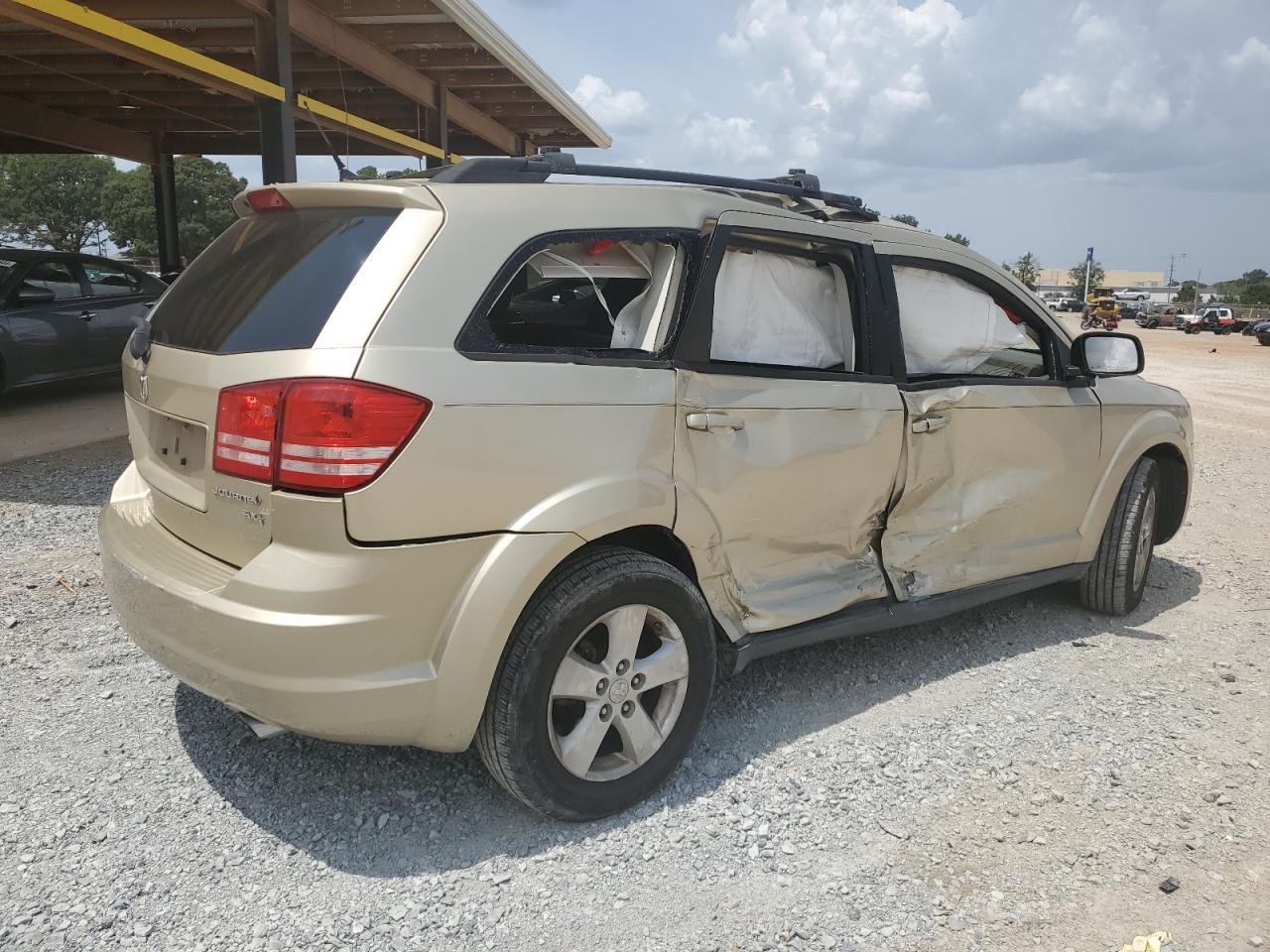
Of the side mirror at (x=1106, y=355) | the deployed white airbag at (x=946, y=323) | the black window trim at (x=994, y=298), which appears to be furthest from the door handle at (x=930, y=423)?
the side mirror at (x=1106, y=355)

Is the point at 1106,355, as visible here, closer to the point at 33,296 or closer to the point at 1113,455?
the point at 1113,455

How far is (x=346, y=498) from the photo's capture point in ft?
7.46

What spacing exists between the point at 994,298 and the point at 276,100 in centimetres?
832

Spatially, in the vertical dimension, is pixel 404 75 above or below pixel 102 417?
above

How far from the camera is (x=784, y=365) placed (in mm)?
3291

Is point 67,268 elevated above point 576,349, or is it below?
above

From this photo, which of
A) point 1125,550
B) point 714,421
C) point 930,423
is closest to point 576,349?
point 714,421

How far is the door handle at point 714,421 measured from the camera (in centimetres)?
286

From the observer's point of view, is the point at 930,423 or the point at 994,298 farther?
the point at 994,298

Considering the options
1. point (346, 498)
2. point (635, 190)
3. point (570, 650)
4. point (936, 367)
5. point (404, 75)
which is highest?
point (404, 75)

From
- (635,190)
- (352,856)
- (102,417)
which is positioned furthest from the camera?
(102,417)

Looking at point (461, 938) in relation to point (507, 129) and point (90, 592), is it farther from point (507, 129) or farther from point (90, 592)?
point (507, 129)

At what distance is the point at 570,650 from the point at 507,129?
1585 cm

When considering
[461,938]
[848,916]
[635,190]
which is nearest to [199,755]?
[461,938]
